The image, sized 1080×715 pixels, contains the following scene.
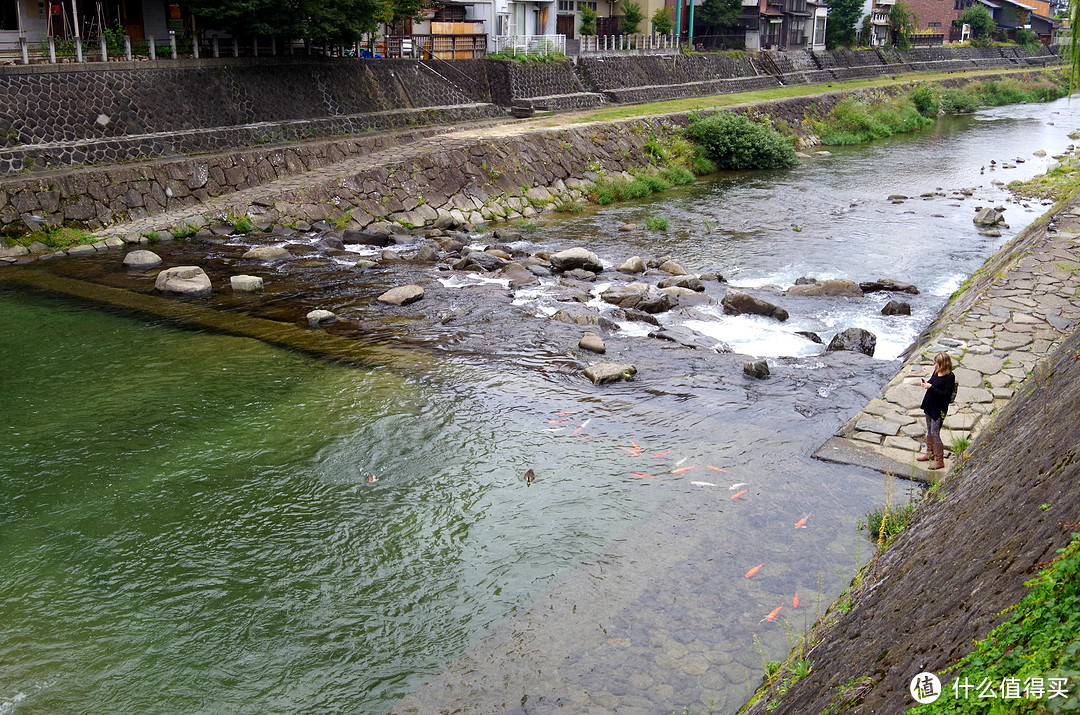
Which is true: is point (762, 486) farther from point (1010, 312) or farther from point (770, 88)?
point (770, 88)

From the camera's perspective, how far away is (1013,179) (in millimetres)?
32219

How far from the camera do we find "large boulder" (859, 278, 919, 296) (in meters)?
18.2

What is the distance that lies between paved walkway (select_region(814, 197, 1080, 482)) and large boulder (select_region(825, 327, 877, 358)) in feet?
2.75

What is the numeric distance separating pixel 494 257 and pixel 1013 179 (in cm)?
2208

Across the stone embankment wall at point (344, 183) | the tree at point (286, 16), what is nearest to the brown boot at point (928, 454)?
the stone embankment wall at point (344, 183)

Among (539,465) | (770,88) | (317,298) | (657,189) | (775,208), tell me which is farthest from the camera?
(770,88)

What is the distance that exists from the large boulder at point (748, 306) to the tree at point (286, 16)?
54.7 feet

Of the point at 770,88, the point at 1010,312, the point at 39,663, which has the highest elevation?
the point at 770,88

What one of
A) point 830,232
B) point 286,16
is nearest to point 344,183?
point 286,16

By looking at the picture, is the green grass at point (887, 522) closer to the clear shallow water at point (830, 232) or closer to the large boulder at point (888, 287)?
the clear shallow water at point (830, 232)

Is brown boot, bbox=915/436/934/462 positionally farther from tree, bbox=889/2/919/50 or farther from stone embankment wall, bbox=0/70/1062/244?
tree, bbox=889/2/919/50

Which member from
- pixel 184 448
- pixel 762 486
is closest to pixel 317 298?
pixel 184 448

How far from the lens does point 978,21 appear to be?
79.7 metres

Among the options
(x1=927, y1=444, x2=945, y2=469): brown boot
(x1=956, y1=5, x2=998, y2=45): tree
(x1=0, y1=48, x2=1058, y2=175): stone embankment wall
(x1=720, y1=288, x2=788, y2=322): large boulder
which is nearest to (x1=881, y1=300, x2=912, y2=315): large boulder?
(x1=720, y1=288, x2=788, y2=322): large boulder
